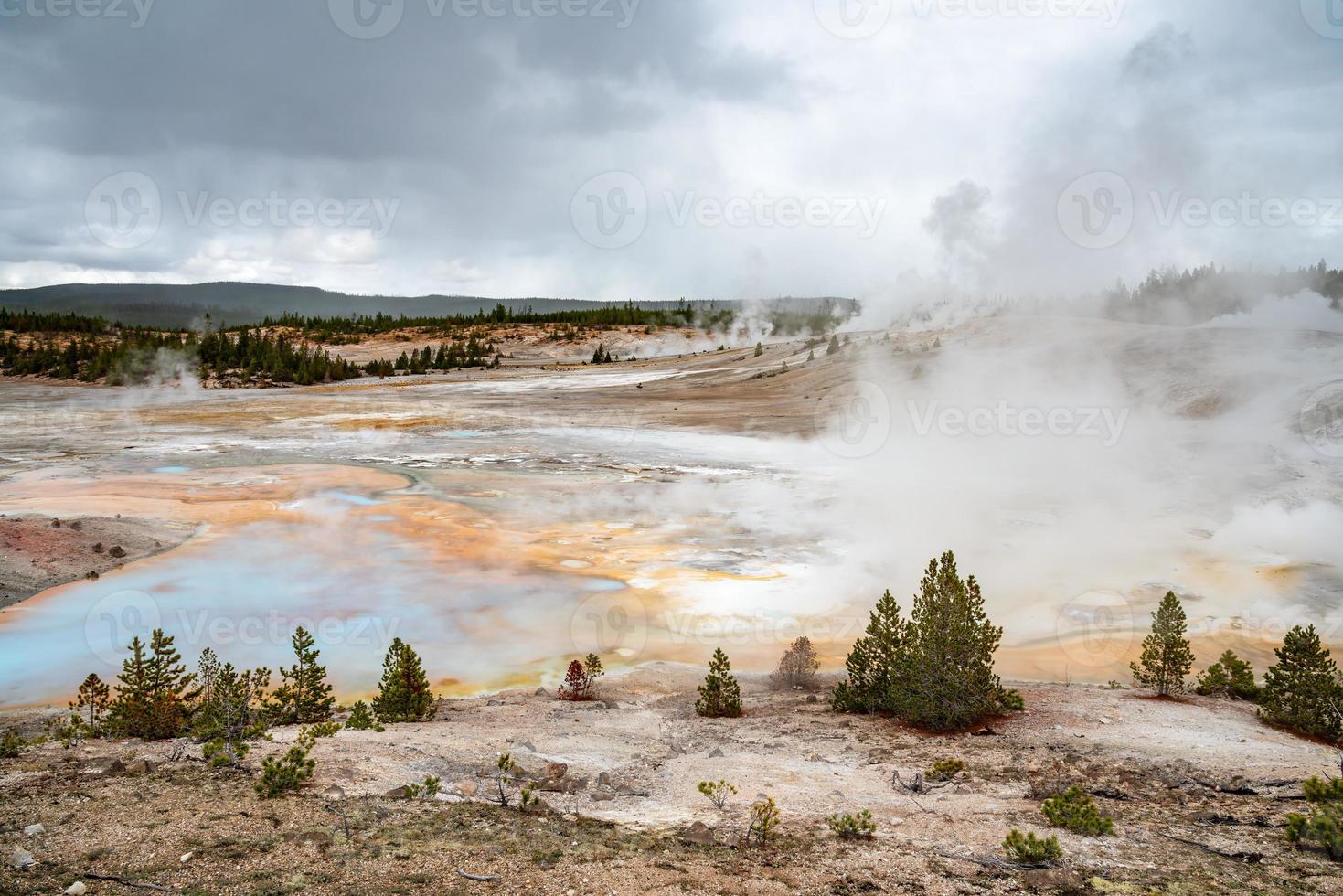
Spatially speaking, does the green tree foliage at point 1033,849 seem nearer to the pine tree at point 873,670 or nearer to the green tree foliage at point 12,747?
the pine tree at point 873,670

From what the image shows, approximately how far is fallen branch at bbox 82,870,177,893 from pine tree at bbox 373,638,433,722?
3.62 metres

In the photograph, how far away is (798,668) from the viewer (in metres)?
10.2

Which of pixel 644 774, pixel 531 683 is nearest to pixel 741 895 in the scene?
pixel 644 774

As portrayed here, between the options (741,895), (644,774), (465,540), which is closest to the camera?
(741,895)

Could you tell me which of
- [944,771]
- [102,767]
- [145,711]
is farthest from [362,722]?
[944,771]

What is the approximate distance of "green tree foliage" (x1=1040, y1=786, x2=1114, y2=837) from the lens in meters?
5.33

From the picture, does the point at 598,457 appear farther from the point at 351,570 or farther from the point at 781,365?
the point at 781,365

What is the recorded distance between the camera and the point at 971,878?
187 inches

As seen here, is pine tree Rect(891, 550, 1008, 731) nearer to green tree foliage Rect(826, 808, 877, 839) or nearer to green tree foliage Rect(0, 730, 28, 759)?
green tree foliage Rect(826, 808, 877, 839)

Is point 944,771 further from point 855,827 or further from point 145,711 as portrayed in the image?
point 145,711

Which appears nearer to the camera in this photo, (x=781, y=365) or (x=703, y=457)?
(x=703, y=457)

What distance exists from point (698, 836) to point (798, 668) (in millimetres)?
5138

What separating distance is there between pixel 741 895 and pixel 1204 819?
11.8ft

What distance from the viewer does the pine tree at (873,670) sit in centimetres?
892
